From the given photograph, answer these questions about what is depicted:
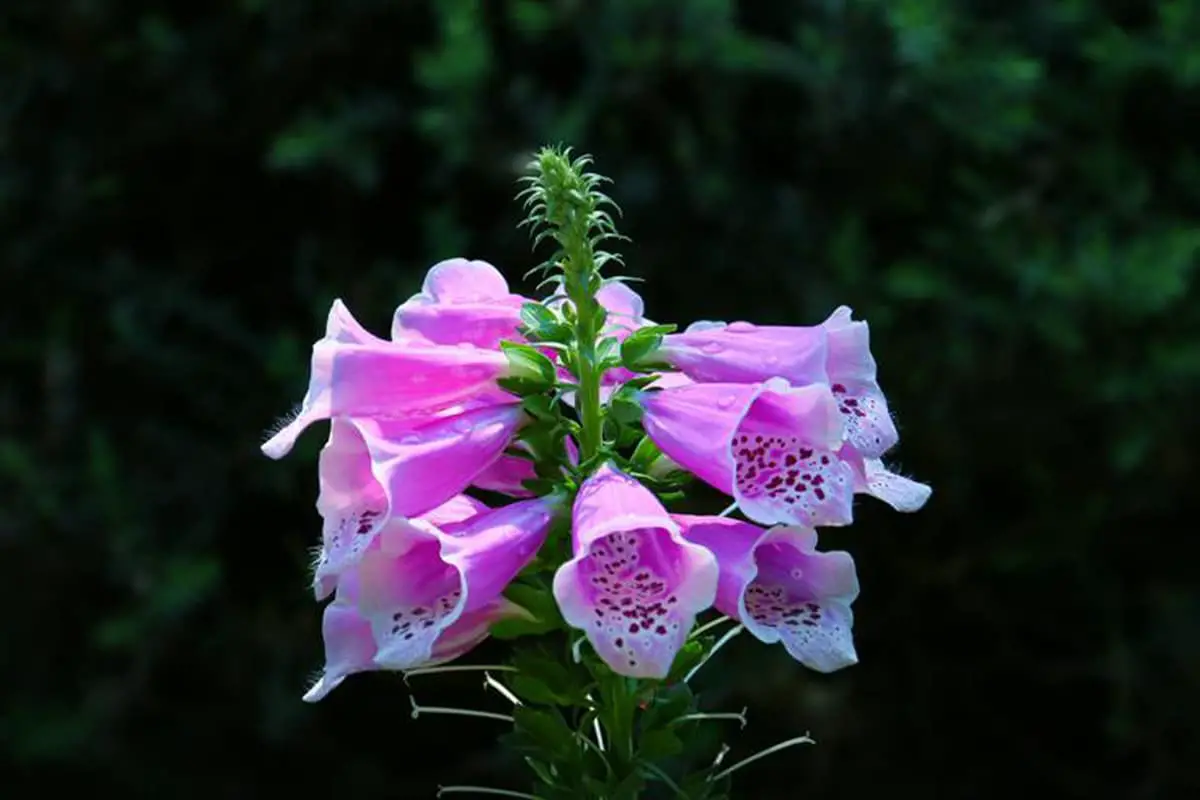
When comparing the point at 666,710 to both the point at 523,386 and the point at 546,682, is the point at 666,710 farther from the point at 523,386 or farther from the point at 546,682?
the point at 523,386

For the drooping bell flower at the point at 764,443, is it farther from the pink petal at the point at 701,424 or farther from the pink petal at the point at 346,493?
the pink petal at the point at 346,493

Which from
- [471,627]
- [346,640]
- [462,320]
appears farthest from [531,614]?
[462,320]

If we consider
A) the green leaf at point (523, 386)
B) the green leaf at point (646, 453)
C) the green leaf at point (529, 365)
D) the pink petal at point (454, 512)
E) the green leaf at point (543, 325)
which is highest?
the green leaf at point (543, 325)

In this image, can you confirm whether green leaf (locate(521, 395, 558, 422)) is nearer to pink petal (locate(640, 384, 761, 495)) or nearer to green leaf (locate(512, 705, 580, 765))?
pink petal (locate(640, 384, 761, 495))

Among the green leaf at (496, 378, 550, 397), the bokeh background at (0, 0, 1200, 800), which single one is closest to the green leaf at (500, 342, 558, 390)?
the green leaf at (496, 378, 550, 397)

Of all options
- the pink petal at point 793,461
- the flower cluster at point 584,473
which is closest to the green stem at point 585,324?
the flower cluster at point 584,473

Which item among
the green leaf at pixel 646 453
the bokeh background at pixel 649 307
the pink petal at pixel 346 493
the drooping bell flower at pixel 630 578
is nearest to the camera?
the drooping bell flower at pixel 630 578

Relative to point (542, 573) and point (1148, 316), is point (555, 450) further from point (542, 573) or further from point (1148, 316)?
point (1148, 316)
